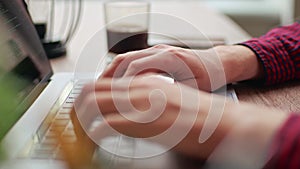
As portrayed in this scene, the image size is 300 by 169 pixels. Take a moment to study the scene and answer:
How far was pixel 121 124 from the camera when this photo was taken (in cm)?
57

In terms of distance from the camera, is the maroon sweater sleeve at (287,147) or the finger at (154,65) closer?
the maroon sweater sleeve at (287,147)

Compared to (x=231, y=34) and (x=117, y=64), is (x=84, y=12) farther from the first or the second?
(x=117, y=64)

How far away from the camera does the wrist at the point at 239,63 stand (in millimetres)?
854

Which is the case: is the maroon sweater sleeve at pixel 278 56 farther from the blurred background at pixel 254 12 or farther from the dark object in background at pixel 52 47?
the blurred background at pixel 254 12

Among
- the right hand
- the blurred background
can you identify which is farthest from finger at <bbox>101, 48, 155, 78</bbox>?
the blurred background

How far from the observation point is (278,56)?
0.88 m

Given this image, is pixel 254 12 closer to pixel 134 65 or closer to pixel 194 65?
pixel 194 65

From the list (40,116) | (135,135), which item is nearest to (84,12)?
(40,116)

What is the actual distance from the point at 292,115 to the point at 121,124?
215 mm

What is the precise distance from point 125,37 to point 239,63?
315 millimetres

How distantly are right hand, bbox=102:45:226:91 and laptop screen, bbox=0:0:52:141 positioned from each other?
0.16 m

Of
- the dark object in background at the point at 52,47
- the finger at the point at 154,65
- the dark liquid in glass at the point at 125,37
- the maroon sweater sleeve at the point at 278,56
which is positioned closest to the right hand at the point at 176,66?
the finger at the point at 154,65

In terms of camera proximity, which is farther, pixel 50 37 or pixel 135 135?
pixel 50 37

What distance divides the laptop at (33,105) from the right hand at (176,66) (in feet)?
0.18
